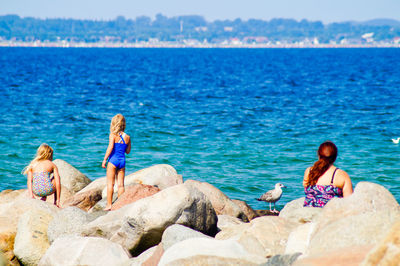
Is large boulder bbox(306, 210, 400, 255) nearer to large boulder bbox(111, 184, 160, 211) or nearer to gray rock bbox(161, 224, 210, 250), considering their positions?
gray rock bbox(161, 224, 210, 250)

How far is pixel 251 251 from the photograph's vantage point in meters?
6.22

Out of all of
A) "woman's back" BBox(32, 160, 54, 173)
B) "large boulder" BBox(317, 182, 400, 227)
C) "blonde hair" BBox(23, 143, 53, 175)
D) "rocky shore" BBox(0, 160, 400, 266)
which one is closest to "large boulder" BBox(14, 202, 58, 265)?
"rocky shore" BBox(0, 160, 400, 266)

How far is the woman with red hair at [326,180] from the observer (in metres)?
7.60

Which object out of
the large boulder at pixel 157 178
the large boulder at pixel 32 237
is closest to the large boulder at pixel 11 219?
the large boulder at pixel 32 237

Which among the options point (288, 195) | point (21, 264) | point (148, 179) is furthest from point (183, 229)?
point (288, 195)

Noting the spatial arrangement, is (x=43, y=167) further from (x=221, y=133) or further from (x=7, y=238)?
(x=221, y=133)

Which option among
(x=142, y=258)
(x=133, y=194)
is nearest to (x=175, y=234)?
(x=142, y=258)

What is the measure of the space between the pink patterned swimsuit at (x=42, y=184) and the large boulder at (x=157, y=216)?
268 cm

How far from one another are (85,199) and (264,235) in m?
4.96

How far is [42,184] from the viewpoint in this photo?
32.7ft

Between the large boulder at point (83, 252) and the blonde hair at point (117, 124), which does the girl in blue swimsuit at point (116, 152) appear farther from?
the large boulder at point (83, 252)

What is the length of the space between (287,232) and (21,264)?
4001mm

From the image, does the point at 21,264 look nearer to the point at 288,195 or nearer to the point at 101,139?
the point at 288,195

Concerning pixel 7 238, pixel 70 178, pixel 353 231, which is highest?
pixel 353 231
